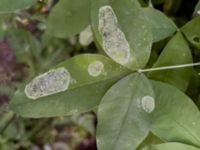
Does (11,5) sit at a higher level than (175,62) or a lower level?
higher

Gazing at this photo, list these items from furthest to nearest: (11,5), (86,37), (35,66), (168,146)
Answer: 1. (35,66)
2. (86,37)
3. (11,5)
4. (168,146)

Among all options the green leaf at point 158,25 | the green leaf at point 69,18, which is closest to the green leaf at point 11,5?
the green leaf at point 69,18

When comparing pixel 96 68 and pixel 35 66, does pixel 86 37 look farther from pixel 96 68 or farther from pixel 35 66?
pixel 96 68

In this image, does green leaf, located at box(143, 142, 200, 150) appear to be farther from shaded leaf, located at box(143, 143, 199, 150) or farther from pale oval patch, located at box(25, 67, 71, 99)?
pale oval patch, located at box(25, 67, 71, 99)

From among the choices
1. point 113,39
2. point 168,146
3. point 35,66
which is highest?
point 113,39

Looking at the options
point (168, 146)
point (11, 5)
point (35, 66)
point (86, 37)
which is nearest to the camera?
point (168, 146)

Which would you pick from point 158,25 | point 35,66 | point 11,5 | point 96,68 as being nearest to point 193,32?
point 158,25

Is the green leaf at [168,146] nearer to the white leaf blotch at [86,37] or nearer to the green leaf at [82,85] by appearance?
the green leaf at [82,85]
